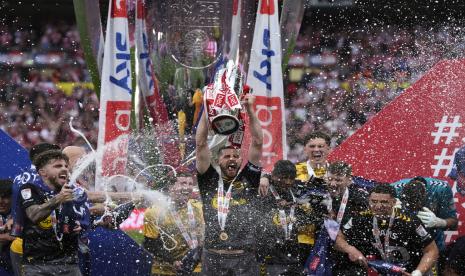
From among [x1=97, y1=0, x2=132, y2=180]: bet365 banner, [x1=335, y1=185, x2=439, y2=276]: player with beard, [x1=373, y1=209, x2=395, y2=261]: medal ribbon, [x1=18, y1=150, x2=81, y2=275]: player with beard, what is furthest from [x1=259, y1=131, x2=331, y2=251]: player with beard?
[x1=18, y1=150, x2=81, y2=275]: player with beard

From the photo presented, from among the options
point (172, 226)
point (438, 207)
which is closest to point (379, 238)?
point (438, 207)

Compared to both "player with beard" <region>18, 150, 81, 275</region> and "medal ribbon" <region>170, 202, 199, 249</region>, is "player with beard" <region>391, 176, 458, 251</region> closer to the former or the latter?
"medal ribbon" <region>170, 202, 199, 249</region>

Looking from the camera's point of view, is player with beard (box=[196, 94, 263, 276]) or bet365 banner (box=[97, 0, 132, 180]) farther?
bet365 banner (box=[97, 0, 132, 180])

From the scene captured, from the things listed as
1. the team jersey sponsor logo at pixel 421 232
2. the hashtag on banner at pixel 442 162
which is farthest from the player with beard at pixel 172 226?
the hashtag on banner at pixel 442 162

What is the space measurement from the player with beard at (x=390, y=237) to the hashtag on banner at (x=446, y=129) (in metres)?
1.66

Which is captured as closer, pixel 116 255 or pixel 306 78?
pixel 116 255

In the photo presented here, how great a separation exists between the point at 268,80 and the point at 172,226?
194 cm

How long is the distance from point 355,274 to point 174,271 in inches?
56.2

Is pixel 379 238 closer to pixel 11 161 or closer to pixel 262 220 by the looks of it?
pixel 262 220

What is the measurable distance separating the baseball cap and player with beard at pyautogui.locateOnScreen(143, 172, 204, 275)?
253cm

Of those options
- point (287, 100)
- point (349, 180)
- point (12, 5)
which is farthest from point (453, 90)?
point (12, 5)

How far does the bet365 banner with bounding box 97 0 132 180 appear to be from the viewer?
858cm

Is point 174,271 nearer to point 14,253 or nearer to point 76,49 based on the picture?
point 14,253

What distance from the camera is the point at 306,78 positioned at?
1559cm
